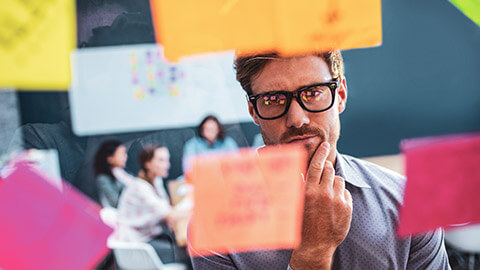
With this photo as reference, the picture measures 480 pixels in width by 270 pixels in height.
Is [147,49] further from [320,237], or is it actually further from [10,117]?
[320,237]

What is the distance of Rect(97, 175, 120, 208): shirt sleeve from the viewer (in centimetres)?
59

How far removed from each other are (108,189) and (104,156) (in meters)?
0.05

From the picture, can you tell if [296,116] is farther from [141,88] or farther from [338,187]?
[141,88]

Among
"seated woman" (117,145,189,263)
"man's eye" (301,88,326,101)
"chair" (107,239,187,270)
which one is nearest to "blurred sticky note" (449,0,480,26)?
"man's eye" (301,88,326,101)

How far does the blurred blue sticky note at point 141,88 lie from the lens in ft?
1.83

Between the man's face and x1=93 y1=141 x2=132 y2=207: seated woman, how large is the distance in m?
0.22

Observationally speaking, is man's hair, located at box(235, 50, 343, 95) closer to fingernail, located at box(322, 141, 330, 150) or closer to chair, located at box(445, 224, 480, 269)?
fingernail, located at box(322, 141, 330, 150)

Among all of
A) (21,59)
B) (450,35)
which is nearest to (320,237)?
(450,35)

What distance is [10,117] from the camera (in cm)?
57

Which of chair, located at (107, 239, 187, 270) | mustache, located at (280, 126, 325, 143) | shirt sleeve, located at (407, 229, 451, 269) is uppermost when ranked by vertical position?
mustache, located at (280, 126, 325, 143)

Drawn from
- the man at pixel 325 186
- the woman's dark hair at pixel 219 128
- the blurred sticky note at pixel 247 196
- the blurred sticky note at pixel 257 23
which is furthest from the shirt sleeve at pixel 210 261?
the blurred sticky note at pixel 257 23

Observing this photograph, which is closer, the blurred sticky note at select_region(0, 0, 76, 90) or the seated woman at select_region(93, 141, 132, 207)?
the blurred sticky note at select_region(0, 0, 76, 90)

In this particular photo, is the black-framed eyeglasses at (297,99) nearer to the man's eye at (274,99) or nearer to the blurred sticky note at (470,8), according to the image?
the man's eye at (274,99)

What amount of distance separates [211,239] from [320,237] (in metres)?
0.18
